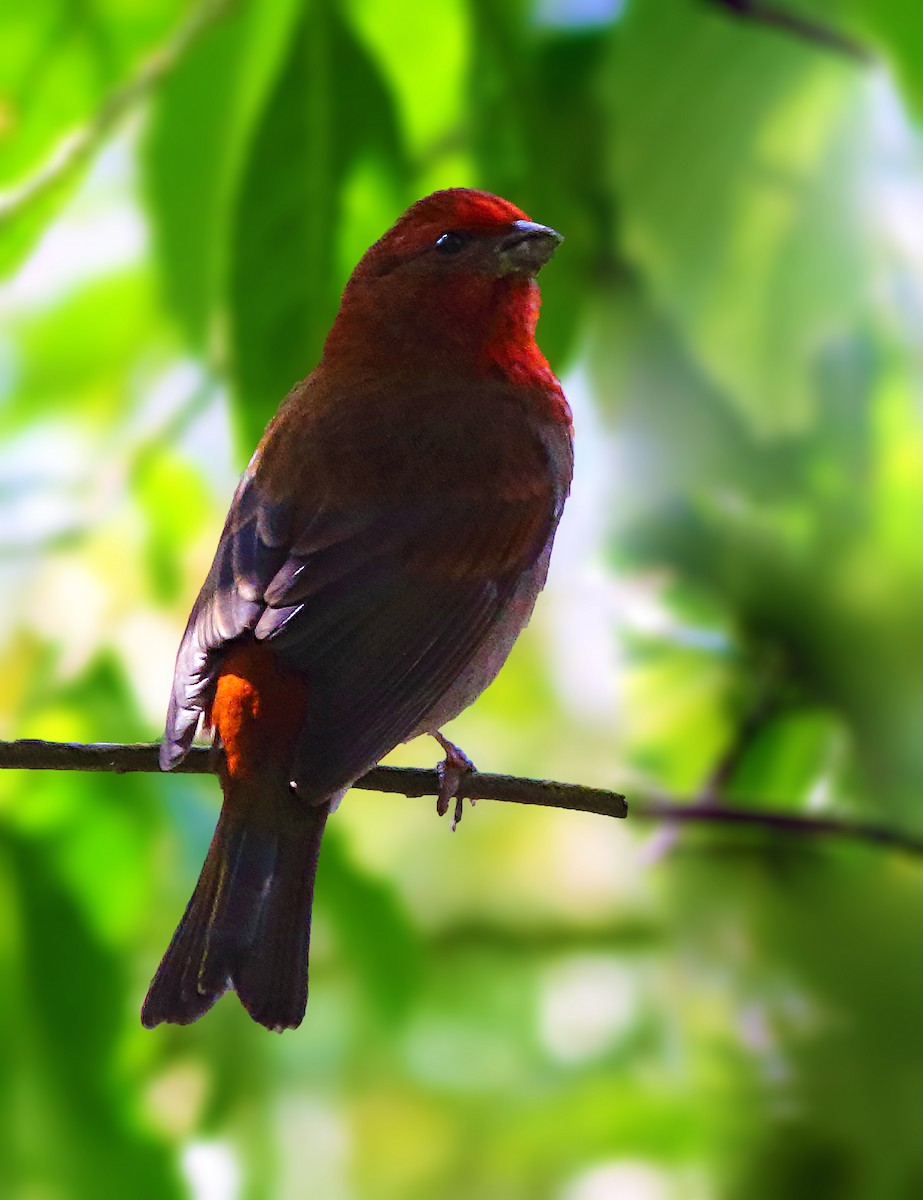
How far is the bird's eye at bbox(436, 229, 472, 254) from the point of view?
792 mm

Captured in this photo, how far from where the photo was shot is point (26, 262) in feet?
4.26

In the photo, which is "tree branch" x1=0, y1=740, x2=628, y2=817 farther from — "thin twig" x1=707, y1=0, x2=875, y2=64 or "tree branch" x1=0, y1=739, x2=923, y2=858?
"thin twig" x1=707, y1=0, x2=875, y2=64

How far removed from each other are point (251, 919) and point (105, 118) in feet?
2.83

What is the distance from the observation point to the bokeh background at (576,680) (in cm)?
141

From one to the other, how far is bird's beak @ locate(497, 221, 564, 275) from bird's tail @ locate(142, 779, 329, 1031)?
0.30 m

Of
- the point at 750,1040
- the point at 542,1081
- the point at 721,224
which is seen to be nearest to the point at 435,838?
the point at 542,1081

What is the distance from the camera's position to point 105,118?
1218 millimetres

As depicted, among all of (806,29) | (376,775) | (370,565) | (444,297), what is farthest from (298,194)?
(806,29)

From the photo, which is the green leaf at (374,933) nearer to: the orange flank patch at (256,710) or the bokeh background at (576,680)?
the bokeh background at (576,680)

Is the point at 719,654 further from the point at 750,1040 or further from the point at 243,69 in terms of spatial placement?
the point at 243,69

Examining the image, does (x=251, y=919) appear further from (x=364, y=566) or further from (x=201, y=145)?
(x=201, y=145)

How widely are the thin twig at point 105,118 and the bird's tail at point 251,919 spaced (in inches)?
28.4

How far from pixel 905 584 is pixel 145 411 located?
0.90m

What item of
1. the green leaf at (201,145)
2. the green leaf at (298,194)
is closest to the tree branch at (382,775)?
the green leaf at (298,194)
